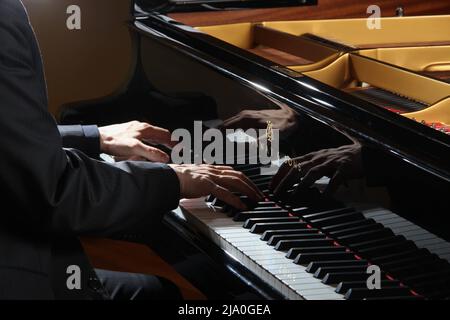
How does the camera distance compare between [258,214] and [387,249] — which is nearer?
[387,249]

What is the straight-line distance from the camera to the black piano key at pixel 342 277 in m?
1.61

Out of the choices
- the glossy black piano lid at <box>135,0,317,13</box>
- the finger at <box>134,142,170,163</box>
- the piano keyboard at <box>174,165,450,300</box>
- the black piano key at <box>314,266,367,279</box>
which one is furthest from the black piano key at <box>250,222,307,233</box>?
the glossy black piano lid at <box>135,0,317,13</box>

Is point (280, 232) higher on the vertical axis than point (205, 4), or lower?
lower

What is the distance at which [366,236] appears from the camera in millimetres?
1686

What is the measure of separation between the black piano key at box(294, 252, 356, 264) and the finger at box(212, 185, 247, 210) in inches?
10.9

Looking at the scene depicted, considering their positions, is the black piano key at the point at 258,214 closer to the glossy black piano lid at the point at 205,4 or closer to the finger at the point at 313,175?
the finger at the point at 313,175

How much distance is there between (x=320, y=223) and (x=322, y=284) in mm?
219

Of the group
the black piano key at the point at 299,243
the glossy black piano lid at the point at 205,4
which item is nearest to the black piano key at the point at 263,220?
the black piano key at the point at 299,243

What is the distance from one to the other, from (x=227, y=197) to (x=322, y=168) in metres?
0.25

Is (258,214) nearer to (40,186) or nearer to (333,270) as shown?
(333,270)

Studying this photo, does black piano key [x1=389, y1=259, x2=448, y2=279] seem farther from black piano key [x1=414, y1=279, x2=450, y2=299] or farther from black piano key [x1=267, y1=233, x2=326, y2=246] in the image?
black piano key [x1=267, y1=233, x2=326, y2=246]

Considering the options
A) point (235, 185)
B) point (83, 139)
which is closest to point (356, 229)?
point (235, 185)

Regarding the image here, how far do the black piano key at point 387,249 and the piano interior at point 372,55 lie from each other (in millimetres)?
466

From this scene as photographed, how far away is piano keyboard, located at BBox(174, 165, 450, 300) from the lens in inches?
61.1
